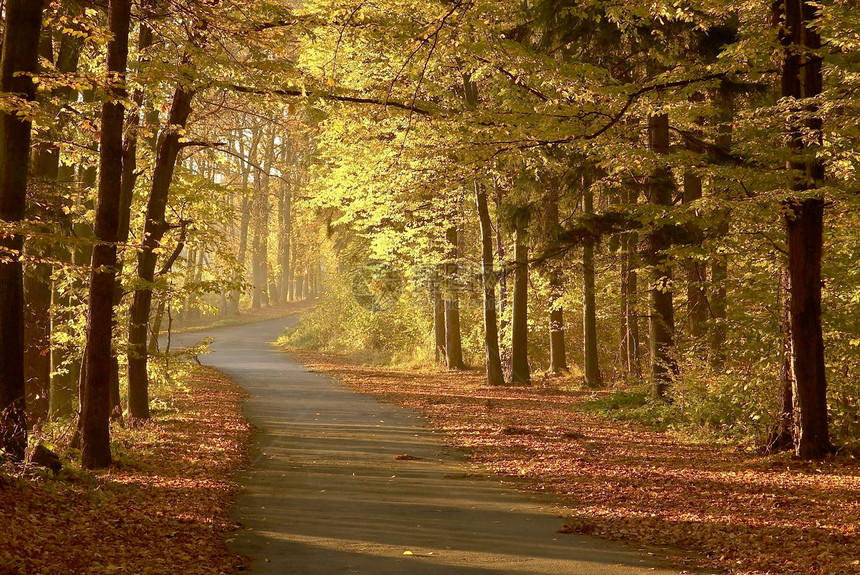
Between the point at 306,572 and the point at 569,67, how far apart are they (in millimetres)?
7770

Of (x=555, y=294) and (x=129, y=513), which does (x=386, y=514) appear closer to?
(x=129, y=513)

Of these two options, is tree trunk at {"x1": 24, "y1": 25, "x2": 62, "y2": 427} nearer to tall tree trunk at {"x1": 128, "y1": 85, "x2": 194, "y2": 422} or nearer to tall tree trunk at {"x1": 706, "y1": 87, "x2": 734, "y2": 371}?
tall tree trunk at {"x1": 128, "y1": 85, "x2": 194, "y2": 422}

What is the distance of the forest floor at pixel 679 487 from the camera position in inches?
260

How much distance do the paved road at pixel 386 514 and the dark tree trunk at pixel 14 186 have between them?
2.64 m

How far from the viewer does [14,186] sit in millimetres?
7629

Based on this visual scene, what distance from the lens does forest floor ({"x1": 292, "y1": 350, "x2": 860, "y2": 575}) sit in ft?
21.7

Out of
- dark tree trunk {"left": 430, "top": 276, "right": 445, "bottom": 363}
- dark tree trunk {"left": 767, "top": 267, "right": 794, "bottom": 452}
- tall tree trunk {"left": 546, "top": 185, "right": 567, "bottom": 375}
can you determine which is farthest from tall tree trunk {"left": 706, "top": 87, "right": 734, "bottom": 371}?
dark tree trunk {"left": 430, "top": 276, "right": 445, "bottom": 363}

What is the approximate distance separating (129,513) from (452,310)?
16.9 metres

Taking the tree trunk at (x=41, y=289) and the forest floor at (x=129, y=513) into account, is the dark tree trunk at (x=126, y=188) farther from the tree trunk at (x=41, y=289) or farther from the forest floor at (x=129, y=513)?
the forest floor at (x=129, y=513)

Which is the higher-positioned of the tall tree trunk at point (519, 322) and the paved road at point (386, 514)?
the tall tree trunk at point (519, 322)

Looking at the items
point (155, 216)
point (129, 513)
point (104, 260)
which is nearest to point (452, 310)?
point (155, 216)

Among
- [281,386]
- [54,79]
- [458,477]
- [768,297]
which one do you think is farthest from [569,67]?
[281,386]

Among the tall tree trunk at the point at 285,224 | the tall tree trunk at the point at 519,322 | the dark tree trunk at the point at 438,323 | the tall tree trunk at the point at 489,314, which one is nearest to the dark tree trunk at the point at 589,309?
the tall tree trunk at the point at 519,322

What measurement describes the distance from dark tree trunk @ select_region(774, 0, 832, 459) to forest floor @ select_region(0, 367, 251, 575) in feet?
25.2
